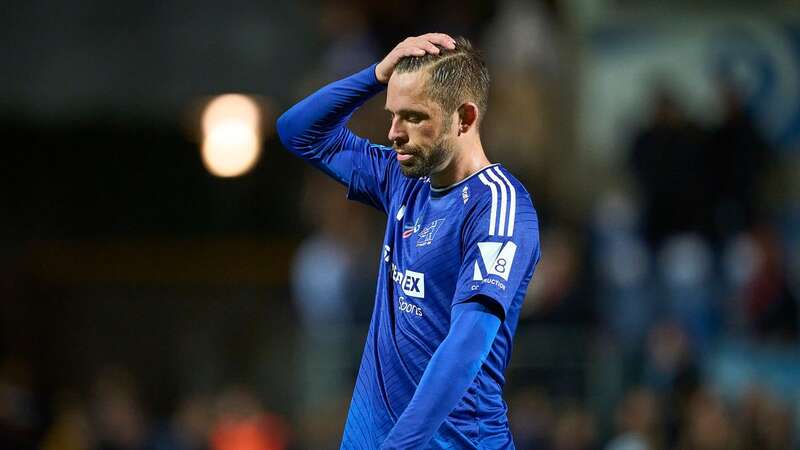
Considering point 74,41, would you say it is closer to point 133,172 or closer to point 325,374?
point 133,172

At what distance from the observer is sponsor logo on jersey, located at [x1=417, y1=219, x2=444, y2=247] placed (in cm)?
407

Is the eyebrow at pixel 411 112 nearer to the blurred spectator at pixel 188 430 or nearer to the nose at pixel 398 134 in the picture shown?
the nose at pixel 398 134

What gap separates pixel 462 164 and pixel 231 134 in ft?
34.9

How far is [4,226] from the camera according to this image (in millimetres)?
14719

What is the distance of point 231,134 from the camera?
14.5 m

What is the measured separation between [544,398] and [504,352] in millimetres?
6103

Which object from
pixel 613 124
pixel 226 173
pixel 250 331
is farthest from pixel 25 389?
pixel 613 124

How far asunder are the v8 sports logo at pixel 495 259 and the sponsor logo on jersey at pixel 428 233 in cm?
27

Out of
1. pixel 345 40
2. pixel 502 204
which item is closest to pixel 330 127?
pixel 502 204

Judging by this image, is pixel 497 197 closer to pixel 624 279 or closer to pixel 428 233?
pixel 428 233

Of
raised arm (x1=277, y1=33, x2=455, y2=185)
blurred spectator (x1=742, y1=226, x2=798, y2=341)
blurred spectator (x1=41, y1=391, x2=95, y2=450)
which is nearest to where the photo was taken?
raised arm (x1=277, y1=33, x2=455, y2=185)

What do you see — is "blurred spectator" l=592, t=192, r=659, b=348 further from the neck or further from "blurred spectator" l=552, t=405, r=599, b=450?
the neck

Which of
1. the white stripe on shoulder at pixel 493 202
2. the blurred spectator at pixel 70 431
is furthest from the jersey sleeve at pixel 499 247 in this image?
Answer: the blurred spectator at pixel 70 431

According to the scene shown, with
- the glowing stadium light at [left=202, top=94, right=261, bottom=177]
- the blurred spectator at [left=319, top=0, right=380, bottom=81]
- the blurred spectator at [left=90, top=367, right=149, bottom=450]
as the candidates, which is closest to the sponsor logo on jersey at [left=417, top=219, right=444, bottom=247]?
the blurred spectator at [left=90, top=367, right=149, bottom=450]
